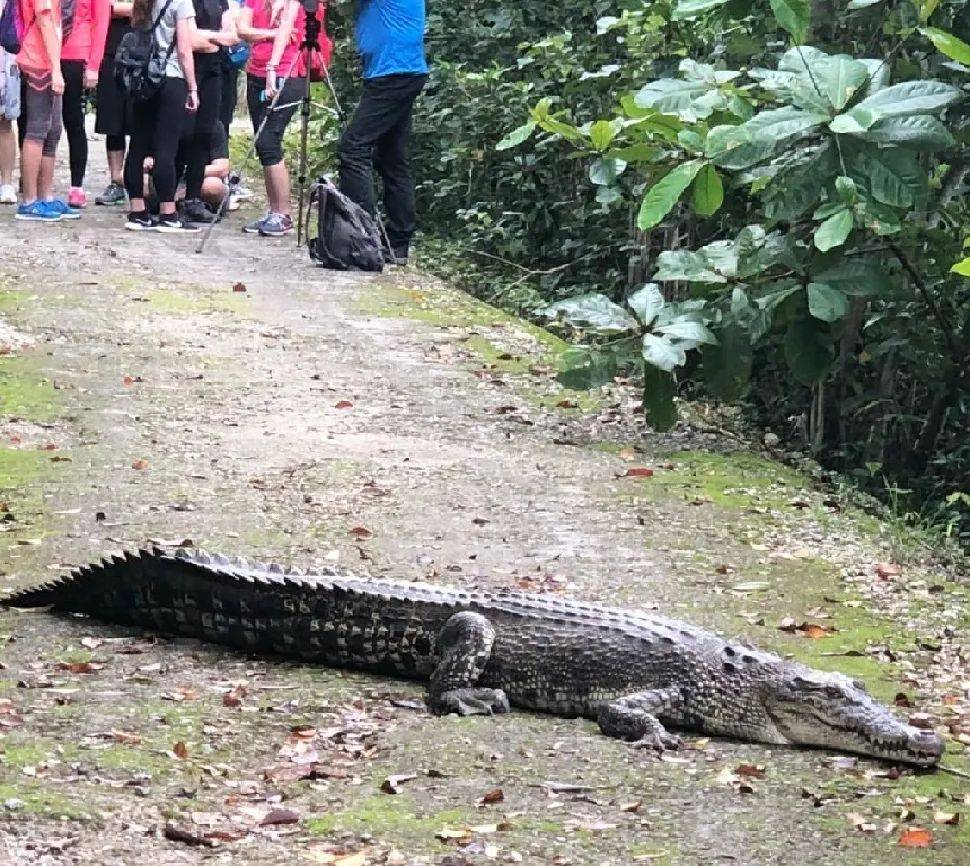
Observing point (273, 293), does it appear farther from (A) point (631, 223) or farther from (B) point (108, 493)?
(B) point (108, 493)

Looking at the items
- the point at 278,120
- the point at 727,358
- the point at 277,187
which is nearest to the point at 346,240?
the point at 278,120

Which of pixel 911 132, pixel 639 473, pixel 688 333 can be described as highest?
pixel 911 132

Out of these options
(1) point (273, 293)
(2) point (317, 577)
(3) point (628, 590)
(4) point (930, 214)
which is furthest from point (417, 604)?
(1) point (273, 293)

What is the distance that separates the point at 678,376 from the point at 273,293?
10.1ft

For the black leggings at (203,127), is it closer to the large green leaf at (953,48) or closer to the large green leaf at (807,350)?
the large green leaf at (807,350)

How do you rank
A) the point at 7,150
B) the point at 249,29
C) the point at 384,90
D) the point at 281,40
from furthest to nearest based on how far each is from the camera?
the point at 7,150
the point at 249,29
the point at 281,40
the point at 384,90

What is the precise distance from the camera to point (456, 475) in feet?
23.6

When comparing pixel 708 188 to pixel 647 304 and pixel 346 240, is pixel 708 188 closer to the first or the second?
Answer: pixel 647 304

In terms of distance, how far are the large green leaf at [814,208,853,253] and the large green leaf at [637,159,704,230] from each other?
24.7 inches

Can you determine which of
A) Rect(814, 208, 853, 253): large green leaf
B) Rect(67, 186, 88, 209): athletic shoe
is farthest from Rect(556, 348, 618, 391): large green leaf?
Rect(67, 186, 88, 209): athletic shoe

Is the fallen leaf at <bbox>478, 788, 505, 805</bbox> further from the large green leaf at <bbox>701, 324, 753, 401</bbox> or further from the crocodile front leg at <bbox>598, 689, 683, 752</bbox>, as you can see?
the large green leaf at <bbox>701, 324, 753, 401</bbox>

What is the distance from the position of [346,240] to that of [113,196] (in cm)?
349

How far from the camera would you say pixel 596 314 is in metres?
7.19

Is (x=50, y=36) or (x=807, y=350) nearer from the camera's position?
(x=807, y=350)
